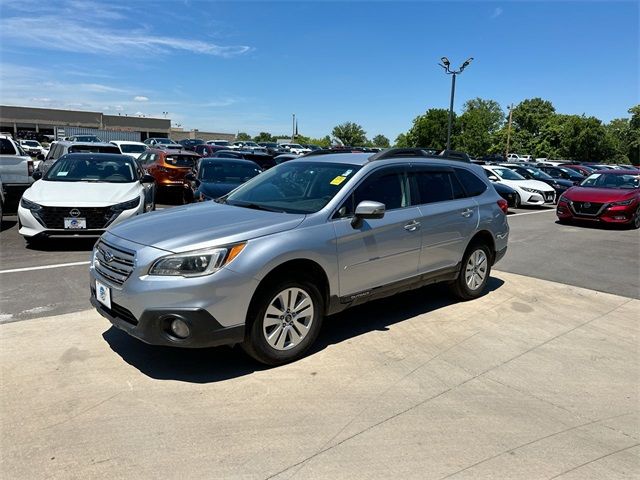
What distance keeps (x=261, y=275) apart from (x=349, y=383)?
1.07m

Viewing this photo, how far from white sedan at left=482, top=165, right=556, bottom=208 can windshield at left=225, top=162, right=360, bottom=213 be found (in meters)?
13.7

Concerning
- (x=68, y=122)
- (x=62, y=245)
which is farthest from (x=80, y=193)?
(x=68, y=122)

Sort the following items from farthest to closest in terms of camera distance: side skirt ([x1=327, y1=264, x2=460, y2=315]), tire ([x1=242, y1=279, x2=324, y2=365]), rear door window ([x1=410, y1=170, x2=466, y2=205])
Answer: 1. rear door window ([x1=410, y1=170, x2=466, y2=205])
2. side skirt ([x1=327, y1=264, x2=460, y2=315])
3. tire ([x1=242, y1=279, x2=324, y2=365])

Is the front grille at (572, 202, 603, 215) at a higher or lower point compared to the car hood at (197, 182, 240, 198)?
lower

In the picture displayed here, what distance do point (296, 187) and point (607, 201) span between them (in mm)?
11289

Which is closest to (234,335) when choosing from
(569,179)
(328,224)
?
(328,224)

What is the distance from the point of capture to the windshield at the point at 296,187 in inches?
183

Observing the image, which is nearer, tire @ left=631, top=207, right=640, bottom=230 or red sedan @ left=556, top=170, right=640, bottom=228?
red sedan @ left=556, top=170, right=640, bottom=228

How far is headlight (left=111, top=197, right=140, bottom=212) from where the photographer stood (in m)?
7.91

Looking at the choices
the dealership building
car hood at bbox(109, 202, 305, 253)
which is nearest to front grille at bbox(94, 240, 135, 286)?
car hood at bbox(109, 202, 305, 253)

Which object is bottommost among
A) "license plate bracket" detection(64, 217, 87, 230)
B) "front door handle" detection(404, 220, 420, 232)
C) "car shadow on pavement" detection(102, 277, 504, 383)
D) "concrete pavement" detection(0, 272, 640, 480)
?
"concrete pavement" detection(0, 272, 640, 480)

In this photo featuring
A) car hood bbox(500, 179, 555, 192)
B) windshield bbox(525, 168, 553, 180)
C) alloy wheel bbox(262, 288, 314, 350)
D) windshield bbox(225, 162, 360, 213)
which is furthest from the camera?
windshield bbox(525, 168, 553, 180)

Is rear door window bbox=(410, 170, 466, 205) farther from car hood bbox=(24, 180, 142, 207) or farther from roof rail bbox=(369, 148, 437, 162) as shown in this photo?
car hood bbox=(24, 180, 142, 207)

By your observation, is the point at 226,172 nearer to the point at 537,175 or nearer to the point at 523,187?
the point at 523,187
